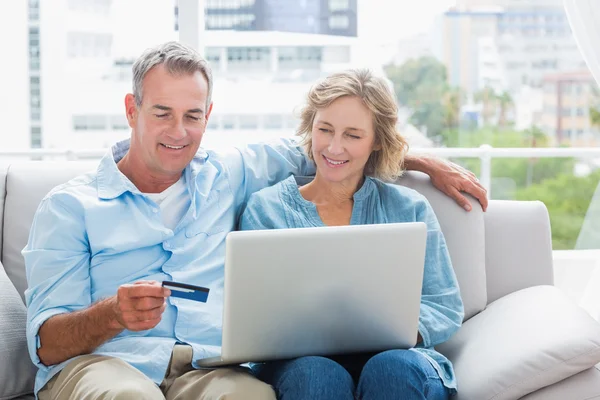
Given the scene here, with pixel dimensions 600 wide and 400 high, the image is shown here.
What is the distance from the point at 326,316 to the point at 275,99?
3033 mm

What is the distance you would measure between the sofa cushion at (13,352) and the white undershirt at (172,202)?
0.44 m

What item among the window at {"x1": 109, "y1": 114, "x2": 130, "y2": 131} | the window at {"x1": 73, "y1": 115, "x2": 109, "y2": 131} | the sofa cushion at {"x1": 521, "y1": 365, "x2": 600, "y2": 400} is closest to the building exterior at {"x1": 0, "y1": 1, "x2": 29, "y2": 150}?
the window at {"x1": 73, "y1": 115, "x2": 109, "y2": 131}

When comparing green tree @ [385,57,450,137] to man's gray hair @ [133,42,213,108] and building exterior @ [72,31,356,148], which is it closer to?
building exterior @ [72,31,356,148]

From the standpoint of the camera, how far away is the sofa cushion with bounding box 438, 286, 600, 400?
5.63ft

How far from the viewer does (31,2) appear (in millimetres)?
4480

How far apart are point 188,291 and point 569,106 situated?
395 cm

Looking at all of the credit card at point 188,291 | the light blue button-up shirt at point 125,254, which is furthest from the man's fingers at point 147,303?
the light blue button-up shirt at point 125,254

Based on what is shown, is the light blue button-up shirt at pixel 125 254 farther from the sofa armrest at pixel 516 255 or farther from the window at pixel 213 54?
the window at pixel 213 54

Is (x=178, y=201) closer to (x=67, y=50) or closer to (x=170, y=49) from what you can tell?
(x=170, y=49)

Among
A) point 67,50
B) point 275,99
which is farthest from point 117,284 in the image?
point 67,50

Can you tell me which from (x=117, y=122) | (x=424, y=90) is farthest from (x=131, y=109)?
(x=424, y=90)

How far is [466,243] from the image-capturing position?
2193mm

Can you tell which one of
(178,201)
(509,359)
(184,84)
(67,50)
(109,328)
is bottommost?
(509,359)

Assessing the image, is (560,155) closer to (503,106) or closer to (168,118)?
(503,106)
